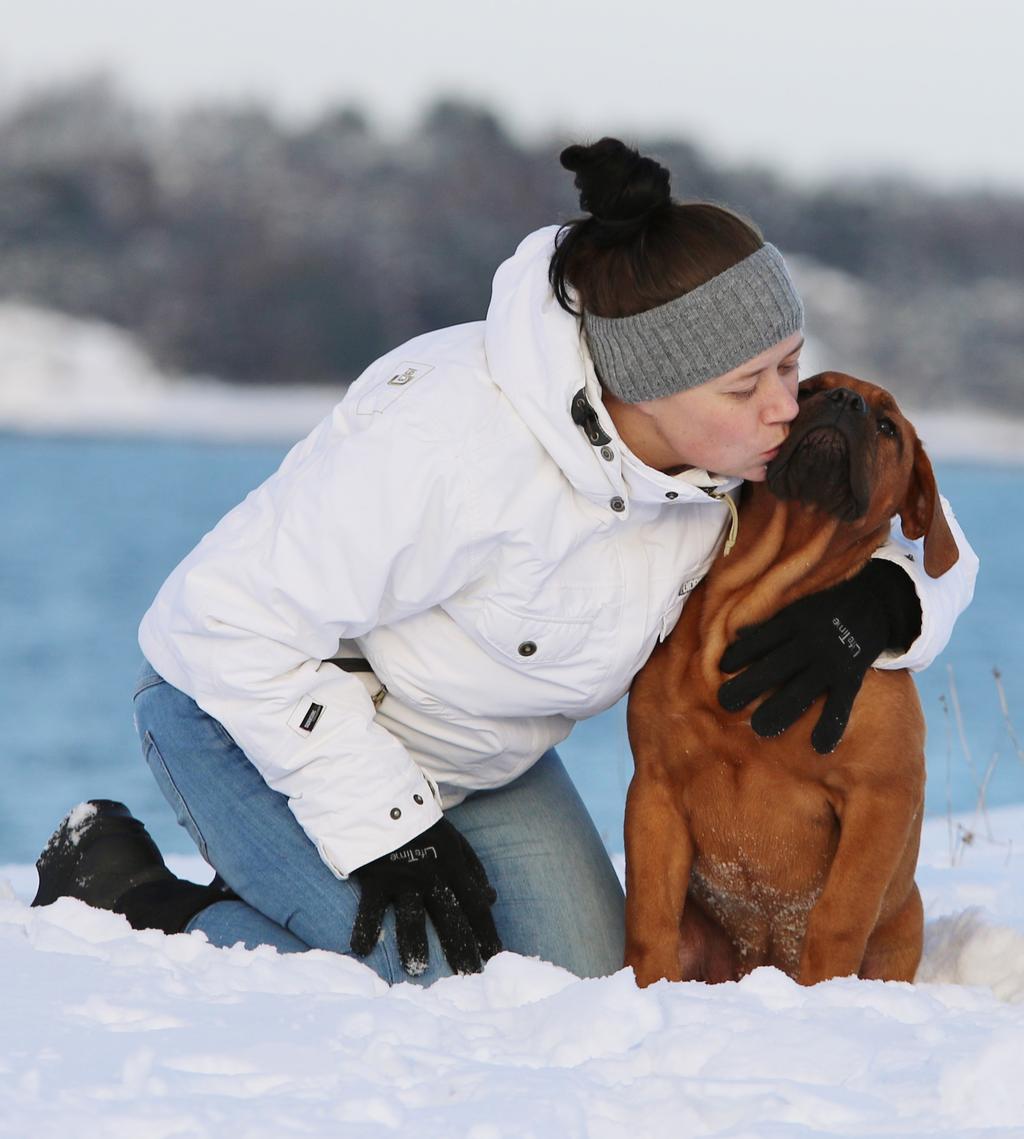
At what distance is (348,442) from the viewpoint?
2.41 metres

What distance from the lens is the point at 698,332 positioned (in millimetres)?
2340

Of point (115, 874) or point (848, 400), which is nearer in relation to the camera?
point (848, 400)

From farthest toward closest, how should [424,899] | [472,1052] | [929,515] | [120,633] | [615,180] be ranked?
[120,633], [929,515], [424,899], [615,180], [472,1052]

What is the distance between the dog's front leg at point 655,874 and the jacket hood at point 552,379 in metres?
0.63

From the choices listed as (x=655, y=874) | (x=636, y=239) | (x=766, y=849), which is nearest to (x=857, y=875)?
(x=766, y=849)

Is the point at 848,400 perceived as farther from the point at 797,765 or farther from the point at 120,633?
the point at 120,633

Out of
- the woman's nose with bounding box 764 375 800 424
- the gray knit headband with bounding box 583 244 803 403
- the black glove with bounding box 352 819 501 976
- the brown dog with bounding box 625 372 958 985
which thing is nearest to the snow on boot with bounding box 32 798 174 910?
the black glove with bounding box 352 819 501 976

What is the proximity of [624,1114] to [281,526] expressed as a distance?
1.15m

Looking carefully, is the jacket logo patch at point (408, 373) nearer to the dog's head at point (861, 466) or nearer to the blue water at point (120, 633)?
the dog's head at point (861, 466)

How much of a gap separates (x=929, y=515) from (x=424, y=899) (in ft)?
3.73

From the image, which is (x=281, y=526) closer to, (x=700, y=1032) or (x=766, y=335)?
(x=766, y=335)

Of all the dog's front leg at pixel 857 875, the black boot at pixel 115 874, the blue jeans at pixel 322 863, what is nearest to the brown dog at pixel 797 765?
the dog's front leg at pixel 857 875

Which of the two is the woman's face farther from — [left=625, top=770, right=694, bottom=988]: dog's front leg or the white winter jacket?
[left=625, top=770, right=694, bottom=988]: dog's front leg

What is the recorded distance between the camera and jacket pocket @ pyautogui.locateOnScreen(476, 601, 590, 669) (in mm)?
2521
